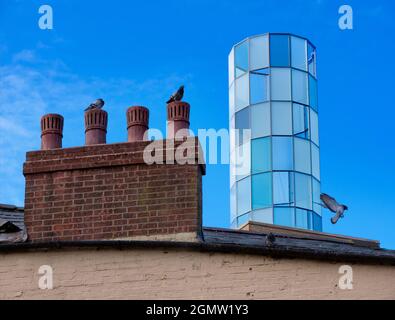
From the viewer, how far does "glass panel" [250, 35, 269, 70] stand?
126ft

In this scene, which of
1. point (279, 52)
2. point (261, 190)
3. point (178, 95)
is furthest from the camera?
point (279, 52)

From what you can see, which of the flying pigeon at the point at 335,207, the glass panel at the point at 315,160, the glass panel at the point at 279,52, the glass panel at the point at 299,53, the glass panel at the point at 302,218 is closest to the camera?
the flying pigeon at the point at 335,207

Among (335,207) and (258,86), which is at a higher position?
(258,86)

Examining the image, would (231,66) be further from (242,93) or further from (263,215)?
(263,215)

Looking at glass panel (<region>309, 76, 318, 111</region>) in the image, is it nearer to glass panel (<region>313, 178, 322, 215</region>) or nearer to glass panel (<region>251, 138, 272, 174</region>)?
glass panel (<region>251, 138, 272, 174</region>)

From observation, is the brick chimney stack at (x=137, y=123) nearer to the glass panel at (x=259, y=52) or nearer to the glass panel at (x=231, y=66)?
the glass panel at (x=259, y=52)

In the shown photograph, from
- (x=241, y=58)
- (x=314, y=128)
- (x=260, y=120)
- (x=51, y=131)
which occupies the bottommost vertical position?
(x=51, y=131)

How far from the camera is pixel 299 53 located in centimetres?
3891

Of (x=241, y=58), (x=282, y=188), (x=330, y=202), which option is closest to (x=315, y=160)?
(x=282, y=188)

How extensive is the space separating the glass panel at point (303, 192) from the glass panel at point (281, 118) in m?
1.77

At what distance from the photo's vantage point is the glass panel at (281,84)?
38.2 meters

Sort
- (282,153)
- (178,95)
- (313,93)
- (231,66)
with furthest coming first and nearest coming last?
(231,66)
(313,93)
(282,153)
(178,95)

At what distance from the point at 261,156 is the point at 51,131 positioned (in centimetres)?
2427

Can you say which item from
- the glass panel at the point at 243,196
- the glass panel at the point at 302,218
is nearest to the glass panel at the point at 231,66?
the glass panel at the point at 243,196
